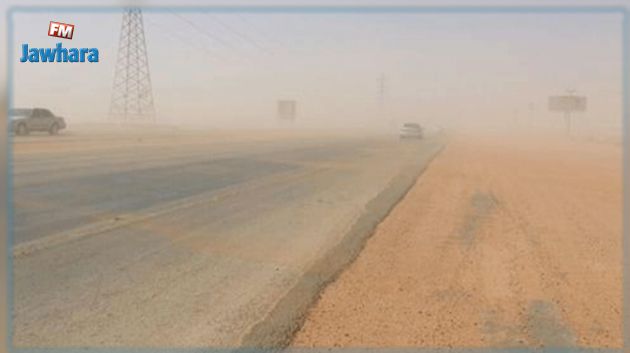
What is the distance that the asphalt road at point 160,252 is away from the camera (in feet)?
13.8

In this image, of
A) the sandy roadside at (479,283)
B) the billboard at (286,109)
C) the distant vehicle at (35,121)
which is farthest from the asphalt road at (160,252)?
the billboard at (286,109)

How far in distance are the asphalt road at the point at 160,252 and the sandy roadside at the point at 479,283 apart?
70 cm

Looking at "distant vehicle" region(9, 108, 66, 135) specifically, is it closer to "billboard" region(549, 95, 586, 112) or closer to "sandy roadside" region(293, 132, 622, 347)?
"sandy roadside" region(293, 132, 622, 347)

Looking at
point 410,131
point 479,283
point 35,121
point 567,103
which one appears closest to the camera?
point 479,283

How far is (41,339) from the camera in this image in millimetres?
3912

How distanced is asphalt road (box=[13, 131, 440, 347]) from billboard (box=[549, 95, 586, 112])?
8195 centimetres

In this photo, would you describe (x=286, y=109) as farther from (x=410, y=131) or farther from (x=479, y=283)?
(x=479, y=283)

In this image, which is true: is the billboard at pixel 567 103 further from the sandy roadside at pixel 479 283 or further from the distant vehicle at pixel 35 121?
the sandy roadside at pixel 479 283

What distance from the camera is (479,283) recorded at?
5438 mm

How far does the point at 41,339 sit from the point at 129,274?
1580 mm

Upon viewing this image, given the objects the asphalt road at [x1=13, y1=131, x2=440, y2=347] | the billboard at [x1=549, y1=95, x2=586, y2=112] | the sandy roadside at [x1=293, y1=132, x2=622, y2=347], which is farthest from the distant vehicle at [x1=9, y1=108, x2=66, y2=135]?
the billboard at [x1=549, y1=95, x2=586, y2=112]

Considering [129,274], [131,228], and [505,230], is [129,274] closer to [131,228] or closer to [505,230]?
[131,228]

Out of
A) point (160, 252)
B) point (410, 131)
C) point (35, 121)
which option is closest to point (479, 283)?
point (160, 252)

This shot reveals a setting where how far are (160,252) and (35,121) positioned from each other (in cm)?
3191
